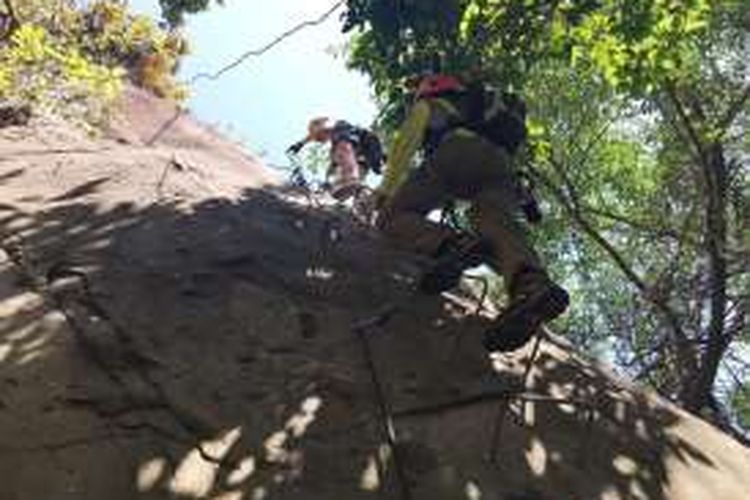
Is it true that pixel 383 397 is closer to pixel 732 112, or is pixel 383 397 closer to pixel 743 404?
pixel 732 112

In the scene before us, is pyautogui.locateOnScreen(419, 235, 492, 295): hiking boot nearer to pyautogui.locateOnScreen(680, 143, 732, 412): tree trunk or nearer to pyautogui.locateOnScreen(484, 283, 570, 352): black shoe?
pyautogui.locateOnScreen(484, 283, 570, 352): black shoe

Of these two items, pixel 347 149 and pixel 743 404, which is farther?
pixel 743 404

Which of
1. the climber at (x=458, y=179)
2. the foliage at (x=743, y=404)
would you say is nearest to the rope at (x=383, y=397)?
the climber at (x=458, y=179)

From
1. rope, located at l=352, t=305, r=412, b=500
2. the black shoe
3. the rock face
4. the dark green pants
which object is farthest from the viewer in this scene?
the dark green pants

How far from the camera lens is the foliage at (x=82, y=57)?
13.4 meters

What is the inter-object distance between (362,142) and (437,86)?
4.78 m

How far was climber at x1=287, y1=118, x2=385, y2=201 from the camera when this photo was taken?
13328 mm

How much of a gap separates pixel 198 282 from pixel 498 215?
2237 millimetres

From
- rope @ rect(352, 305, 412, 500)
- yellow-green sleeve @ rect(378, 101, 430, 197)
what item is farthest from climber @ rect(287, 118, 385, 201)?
rope @ rect(352, 305, 412, 500)

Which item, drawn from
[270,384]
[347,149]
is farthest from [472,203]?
[347,149]

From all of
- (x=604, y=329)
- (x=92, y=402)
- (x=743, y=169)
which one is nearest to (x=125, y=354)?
(x=92, y=402)

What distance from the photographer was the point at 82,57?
60.3ft

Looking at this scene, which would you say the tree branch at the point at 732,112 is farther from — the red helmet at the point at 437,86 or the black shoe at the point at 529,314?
the black shoe at the point at 529,314

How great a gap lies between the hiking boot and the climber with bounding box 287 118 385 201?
4400 mm
